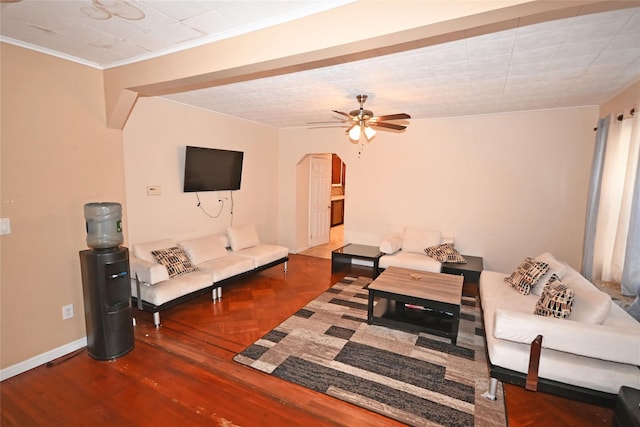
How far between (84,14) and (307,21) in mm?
1371

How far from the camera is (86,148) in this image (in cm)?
284

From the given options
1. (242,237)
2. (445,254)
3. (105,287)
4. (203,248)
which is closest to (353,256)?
(445,254)

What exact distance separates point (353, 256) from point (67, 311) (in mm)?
3585

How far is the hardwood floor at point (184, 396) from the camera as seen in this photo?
6.75 feet

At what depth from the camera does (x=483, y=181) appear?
480 centimetres

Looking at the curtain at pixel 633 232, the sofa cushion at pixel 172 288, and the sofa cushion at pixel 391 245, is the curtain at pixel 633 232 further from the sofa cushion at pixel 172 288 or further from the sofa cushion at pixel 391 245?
the sofa cushion at pixel 172 288

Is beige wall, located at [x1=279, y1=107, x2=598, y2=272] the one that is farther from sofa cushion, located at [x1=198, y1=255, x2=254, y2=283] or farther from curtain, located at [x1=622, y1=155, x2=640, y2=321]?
sofa cushion, located at [x1=198, y1=255, x2=254, y2=283]

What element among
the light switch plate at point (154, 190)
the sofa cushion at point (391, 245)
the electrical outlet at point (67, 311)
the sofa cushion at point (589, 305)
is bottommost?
the electrical outlet at point (67, 311)

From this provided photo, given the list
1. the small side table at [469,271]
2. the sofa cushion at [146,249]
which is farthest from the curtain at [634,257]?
the sofa cushion at [146,249]

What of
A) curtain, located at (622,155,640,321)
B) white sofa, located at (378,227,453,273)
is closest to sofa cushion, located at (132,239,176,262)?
white sofa, located at (378,227,453,273)

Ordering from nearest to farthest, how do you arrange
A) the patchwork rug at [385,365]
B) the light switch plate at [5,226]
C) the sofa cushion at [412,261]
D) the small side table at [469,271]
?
the patchwork rug at [385,365], the light switch plate at [5,226], the small side table at [469,271], the sofa cushion at [412,261]

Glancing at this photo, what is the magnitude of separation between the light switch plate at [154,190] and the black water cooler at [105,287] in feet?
3.75

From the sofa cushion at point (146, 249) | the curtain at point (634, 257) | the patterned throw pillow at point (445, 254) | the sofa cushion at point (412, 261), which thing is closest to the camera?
the curtain at point (634, 257)

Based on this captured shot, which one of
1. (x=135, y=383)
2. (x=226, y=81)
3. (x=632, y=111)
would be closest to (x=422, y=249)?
(x=632, y=111)
